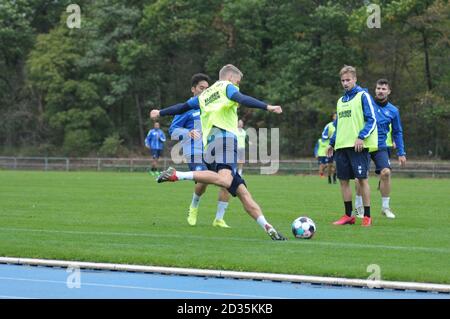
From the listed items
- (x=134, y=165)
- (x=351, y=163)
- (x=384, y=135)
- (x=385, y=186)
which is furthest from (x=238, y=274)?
(x=134, y=165)

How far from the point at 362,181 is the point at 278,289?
5.74m

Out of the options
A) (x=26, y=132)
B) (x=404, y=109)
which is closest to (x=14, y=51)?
(x=26, y=132)

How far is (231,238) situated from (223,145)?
1.30 metres

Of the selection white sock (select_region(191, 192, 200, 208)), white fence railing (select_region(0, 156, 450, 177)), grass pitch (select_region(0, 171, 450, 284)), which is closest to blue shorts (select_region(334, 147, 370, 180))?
grass pitch (select_region(0, 171, 450, 284))

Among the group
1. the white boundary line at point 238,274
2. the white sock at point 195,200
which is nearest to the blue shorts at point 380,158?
the white sock at point 195,200

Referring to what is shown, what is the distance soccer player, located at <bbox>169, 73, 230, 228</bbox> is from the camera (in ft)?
46.8

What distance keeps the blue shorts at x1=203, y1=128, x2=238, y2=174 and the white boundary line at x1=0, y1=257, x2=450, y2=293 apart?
2585 millimetres

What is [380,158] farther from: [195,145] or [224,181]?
[224,181]

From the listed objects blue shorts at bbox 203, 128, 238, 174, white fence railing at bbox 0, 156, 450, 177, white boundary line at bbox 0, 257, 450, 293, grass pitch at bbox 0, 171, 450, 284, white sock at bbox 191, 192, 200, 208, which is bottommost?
white boundary line at bbox 0, 257, 450, 293

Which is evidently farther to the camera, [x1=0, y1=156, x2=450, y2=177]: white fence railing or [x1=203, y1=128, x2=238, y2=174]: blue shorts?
[x1=0, y1=156, x2=450, y2=177]: white fence railing

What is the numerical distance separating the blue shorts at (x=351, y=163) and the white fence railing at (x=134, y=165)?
90.4ft

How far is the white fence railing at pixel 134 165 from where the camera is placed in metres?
42.4

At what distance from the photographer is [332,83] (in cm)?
5278

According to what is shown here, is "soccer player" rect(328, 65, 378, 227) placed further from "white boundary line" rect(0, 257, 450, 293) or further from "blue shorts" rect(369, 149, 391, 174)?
"white boundary line" rect(0, 257, 450, 293)
